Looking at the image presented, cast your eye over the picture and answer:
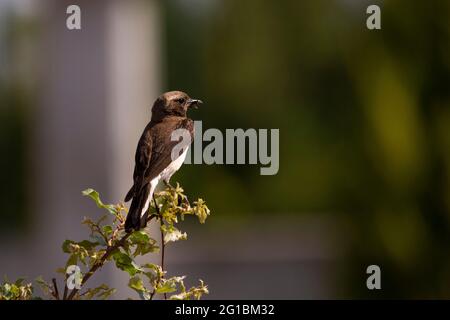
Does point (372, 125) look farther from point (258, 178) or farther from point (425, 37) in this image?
point (258, 178)

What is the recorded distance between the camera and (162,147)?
93.9 inches

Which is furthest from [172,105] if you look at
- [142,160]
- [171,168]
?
[142,160]

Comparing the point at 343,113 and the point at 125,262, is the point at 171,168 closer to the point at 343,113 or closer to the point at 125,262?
the point at 125,262

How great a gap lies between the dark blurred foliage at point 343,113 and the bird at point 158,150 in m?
2.34

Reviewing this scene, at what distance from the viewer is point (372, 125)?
4883mm

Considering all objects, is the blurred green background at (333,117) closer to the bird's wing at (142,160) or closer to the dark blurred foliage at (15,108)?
the dark blurred foliage at (15,108)

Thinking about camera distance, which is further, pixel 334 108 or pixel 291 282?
pixel 334 108

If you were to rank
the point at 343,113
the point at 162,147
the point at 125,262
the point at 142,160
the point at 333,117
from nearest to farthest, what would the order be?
the point at 125,262, the point at 142,160, the point at 162,147, the point at 343,113, the point at 333,117

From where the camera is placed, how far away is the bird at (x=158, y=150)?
200 cm

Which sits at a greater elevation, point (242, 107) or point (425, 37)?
point (425, 37)

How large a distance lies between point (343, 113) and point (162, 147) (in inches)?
208

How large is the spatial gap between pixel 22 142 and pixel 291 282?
310cm
